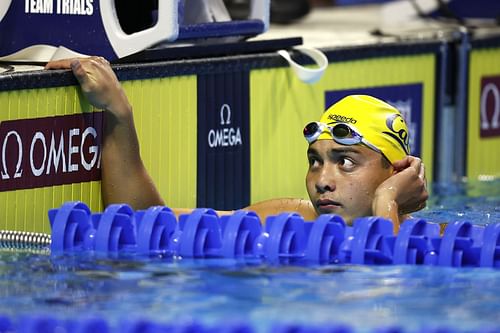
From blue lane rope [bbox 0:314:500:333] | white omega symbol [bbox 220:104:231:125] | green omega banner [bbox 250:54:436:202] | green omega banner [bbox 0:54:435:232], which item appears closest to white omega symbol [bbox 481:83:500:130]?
green omega banner [bbox 0:54:435:232]

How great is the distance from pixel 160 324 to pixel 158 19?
82.3 inches

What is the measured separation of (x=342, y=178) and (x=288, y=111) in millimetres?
1683

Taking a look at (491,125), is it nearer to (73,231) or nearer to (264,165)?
(264,165)

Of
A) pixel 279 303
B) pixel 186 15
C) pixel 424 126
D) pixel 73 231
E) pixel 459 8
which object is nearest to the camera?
pixel 279 303

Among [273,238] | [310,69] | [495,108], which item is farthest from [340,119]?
[495,108]

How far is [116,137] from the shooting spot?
499cm

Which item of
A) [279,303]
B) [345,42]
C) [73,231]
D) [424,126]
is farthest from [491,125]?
[279,303]

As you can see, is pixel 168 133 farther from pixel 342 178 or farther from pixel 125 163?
pixel 342 178

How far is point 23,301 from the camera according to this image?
3695 mm

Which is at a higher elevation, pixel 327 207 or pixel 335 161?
pixel 335 161

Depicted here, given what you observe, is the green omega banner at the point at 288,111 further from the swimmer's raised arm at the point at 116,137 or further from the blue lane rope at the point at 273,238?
the blue lane rope at the point at 273,238

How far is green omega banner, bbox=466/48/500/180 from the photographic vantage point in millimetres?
7559

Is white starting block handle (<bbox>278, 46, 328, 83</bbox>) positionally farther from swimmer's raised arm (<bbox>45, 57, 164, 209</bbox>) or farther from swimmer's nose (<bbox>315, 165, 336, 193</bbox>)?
swimmer's nose (<bbox>315, 165, 336, 193</bbox>)

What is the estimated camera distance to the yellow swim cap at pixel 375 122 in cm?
480
